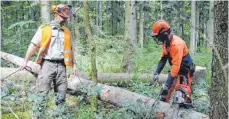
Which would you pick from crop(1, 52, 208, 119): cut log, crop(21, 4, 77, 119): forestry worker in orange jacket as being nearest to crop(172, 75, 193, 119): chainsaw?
crop(1, 52, 208, 119): cut log

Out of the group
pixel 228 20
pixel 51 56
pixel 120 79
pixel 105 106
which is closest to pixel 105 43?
pixel 120 79

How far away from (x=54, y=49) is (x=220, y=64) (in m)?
3.51

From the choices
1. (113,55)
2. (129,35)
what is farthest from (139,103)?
(129,35)

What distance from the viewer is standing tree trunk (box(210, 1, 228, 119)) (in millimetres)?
3252

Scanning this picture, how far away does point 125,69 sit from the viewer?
11414 mm

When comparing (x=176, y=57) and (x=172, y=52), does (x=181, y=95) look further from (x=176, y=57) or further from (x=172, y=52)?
(x=172, y=52)

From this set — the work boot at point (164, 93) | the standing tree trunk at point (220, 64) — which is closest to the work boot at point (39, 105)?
the work boot at point (164, 93)

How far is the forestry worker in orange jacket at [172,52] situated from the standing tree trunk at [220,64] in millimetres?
2255

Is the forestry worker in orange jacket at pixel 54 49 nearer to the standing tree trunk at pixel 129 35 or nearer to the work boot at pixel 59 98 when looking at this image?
the work boot at pixel 59 98

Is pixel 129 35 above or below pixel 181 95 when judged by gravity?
above

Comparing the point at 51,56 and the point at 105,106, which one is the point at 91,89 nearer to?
the point at 51,56

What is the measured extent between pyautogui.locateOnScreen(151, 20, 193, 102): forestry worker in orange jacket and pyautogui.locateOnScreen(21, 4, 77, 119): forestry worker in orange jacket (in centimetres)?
157

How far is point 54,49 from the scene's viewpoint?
19.9 feet

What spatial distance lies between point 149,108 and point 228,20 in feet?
9.20
